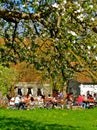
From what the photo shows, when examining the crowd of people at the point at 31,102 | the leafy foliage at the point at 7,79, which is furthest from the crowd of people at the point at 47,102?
the leafy foliage at the point at 7,79

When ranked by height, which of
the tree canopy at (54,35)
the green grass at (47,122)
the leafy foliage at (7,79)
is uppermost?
the leafy foliage at (7,79)

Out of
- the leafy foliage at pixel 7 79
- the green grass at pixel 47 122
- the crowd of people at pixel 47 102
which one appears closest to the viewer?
the green grass at pixel 47 122

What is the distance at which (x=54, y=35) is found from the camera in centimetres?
1284

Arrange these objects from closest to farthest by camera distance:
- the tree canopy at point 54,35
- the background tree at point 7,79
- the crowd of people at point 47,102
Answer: the tree canopy at point 54,35 → the crowd of people at point 47,102 → the background tree at point 7,79

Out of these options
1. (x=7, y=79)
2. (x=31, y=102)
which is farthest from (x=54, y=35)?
(x=7, y=79)

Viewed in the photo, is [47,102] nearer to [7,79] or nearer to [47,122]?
[7,79]

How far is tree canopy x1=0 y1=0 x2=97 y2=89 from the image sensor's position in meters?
12.1

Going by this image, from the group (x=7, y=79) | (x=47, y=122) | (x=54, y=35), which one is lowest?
(x=47, y=122)

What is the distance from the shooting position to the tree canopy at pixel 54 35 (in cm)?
1214

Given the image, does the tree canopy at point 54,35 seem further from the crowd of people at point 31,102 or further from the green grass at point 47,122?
the crowd of people at point 31,102

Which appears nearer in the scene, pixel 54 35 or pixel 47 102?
pixel 54 35

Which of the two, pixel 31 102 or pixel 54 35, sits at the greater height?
pixel 31 102

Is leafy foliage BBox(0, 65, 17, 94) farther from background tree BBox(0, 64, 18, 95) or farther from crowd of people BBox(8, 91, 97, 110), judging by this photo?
crowd of people BBox(8, 91, 97, 110)

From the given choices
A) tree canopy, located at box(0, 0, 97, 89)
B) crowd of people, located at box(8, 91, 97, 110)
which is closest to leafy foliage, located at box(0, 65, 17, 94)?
crowd of people, located at box(8, 91, 97, 110)
